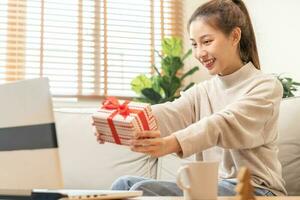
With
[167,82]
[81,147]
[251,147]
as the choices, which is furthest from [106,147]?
[251,147]

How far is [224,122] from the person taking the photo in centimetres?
110

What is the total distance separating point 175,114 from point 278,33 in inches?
58.2

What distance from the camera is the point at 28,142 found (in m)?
0.71

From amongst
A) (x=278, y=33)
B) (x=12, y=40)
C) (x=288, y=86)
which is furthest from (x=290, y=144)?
(x=12, y=40)

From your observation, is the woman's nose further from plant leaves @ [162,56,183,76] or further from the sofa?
plant leaves @ [162,56,183,76]

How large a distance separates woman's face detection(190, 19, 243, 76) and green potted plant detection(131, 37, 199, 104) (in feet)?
4.81

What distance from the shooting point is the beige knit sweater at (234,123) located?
1077 mm

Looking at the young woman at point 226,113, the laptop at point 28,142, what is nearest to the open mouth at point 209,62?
the young woman at point 226,113

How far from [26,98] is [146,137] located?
0.30 meters

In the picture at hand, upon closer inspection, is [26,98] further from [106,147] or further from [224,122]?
[106,147]

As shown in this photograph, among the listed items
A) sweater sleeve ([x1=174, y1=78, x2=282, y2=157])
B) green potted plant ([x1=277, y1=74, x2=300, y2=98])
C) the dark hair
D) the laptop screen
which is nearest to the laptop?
the laptop screen

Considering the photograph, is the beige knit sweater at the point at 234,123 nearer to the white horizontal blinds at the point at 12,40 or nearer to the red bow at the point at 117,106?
the red bow at the point at 117,106

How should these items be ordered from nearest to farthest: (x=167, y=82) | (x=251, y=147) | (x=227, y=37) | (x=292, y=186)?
(x=251, y=147), (x=227, y=37), (x=292, y=186), (x=167, y=82)

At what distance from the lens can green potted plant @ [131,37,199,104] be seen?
285cm
